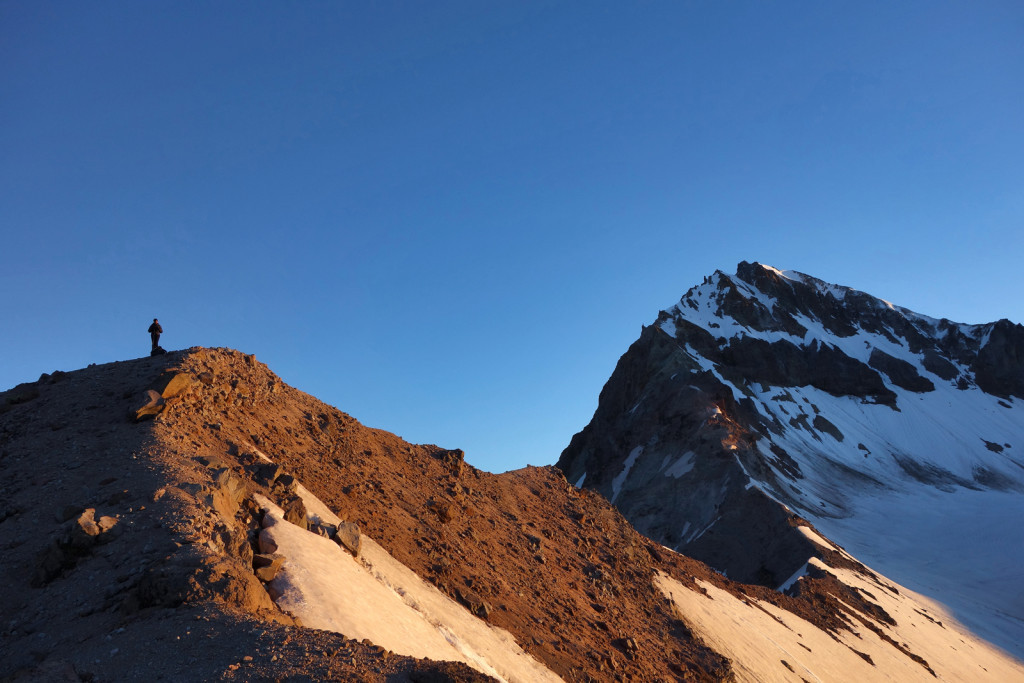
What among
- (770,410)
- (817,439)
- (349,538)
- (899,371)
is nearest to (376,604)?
(349,538)

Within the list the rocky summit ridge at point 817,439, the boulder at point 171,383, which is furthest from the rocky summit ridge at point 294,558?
the rocky summit ridge at point 817,439

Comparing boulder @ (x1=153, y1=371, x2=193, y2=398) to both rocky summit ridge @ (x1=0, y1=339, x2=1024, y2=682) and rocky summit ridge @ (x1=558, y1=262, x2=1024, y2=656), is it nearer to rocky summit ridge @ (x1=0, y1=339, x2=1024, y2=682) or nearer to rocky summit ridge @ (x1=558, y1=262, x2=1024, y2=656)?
rocky summit ridge @ (x1=0, y1=339, x2=1024, y2=682)

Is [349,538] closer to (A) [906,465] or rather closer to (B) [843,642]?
(B) [843,642]

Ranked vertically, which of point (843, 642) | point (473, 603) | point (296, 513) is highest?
point (296, 513)

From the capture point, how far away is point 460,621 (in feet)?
49.7

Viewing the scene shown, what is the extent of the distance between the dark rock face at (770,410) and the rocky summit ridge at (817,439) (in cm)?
26

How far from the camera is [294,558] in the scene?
11500 mm

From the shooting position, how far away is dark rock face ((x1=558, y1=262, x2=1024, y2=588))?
59.8 m

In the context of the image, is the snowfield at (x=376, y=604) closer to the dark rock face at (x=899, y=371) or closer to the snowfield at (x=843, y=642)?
the snowfield at (x=843, y=642)

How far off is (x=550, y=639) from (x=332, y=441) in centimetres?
807

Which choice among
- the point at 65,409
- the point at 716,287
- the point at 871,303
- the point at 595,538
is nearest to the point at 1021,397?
the point at 871,303

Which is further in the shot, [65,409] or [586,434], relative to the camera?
[586,434]

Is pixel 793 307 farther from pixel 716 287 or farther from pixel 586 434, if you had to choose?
pixel 586 434

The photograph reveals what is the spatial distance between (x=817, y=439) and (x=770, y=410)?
7350 mm
